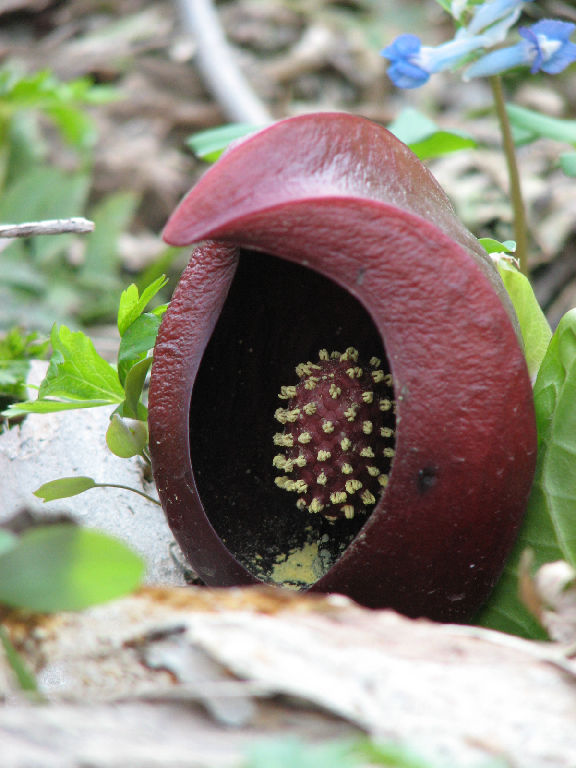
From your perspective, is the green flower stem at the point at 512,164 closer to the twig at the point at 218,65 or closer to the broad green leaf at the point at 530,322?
the broad green leaf at the point at 530,322

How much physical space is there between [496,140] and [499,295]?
6.49 feet

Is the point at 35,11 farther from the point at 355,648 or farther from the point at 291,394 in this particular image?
the point at 355,648

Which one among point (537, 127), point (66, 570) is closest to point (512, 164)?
point (537, 127)

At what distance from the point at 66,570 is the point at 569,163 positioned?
0.93 m

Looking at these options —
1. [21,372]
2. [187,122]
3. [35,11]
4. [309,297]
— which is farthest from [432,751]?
[35,11]

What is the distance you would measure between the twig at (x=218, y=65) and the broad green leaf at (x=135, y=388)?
1917 mm

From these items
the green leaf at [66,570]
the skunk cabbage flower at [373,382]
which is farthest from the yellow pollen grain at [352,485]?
the green leaf at [66,570]

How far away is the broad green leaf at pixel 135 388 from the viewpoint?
0.89 m

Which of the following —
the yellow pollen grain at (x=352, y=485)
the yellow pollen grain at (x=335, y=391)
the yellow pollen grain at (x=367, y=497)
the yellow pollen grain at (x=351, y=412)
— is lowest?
the yellow pollen grain at (x=367, y=497)

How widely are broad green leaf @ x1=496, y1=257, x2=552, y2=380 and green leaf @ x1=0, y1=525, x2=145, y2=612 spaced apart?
0.48m

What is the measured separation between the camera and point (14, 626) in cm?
57

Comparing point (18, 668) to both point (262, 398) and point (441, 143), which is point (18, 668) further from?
point (441, 143)

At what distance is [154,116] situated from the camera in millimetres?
3012

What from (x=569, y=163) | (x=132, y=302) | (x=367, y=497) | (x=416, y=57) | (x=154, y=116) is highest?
(x=416, y=57)
